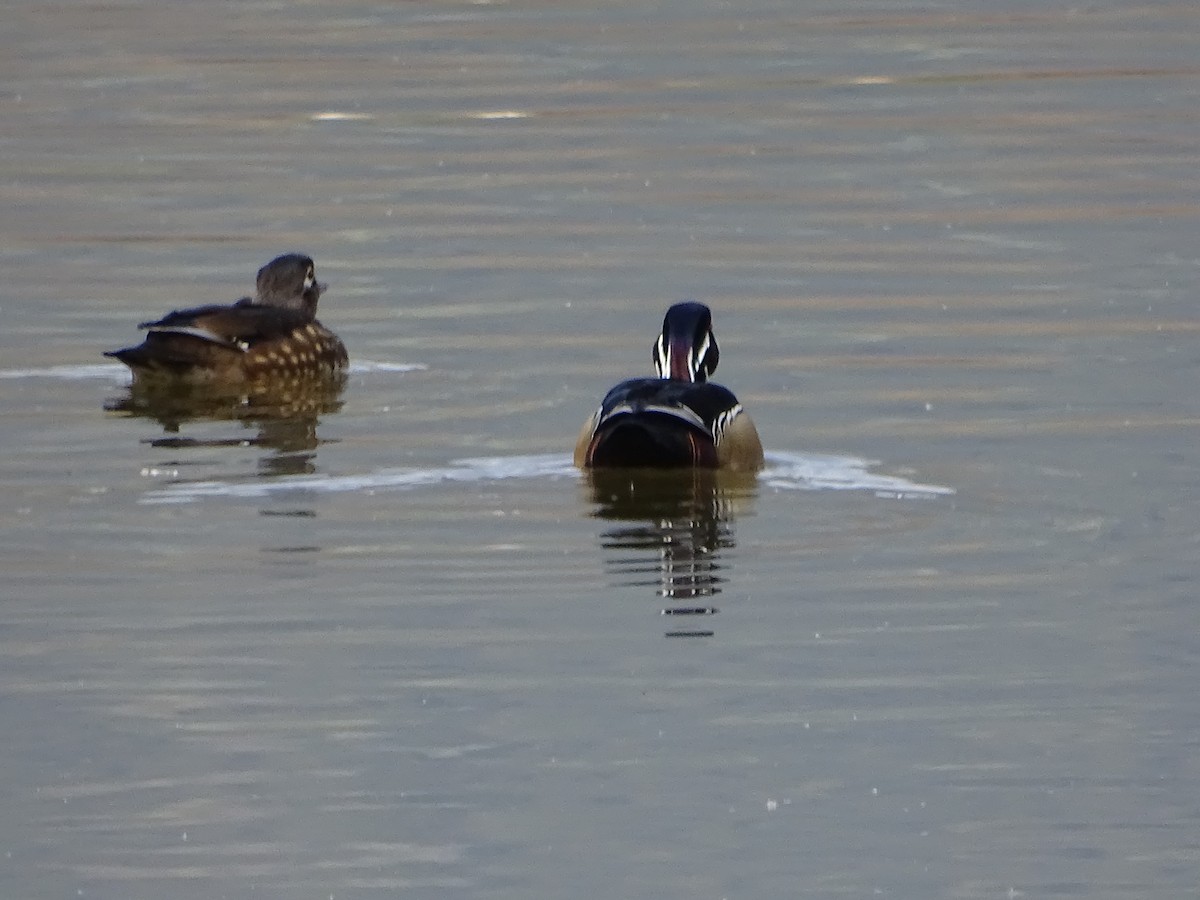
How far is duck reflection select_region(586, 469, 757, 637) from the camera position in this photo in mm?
11797

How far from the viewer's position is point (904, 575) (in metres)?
11.9

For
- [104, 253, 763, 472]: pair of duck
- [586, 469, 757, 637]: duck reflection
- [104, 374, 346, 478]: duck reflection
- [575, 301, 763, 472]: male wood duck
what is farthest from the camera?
[104, 374, 346, 478]: duck reflection

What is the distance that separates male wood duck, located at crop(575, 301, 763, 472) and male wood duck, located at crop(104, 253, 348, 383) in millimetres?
3697

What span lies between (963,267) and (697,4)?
17.6m

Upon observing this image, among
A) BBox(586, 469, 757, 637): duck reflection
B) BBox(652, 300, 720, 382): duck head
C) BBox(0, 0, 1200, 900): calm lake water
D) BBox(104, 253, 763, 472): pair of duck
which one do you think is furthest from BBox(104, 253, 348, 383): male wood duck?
BBox(586, 469, 757, 637): duck reflection

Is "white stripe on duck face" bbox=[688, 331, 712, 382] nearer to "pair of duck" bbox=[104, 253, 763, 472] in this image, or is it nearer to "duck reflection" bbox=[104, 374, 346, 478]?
"pair of duck" bbox=[104, 253, 763, 472]

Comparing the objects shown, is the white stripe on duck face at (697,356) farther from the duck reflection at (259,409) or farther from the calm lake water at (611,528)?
the duck reflection at (259,409)

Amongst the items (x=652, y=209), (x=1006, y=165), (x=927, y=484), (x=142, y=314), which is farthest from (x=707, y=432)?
(x=1006, y=165)

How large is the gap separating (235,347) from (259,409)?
2.96 ft

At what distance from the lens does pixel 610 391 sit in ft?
46.9

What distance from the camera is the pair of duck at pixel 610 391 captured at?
1393 cm

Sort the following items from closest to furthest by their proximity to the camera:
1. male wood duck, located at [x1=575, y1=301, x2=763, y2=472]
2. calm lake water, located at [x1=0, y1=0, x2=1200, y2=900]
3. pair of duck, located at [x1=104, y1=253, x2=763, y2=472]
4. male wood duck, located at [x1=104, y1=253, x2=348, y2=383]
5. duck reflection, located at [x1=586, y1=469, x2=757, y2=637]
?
calm lake water, located at [x1=0, y1=0, x2=1200, y2=900] < duck reflection, located at [x1=586, y1=469, x2=757, y2=637] < male wood duck, located at [x1=575, y1=301, x2=763, y2=472] < pair of duck, located at [x1=104, y1=253, x2=763, y2=472] < male wood duck, located at [x1=104, y1=253, x2=348, y2=383]

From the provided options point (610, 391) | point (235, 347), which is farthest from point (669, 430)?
point (235, 347)

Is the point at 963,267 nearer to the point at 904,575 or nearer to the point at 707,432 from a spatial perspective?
the point at 707,432
